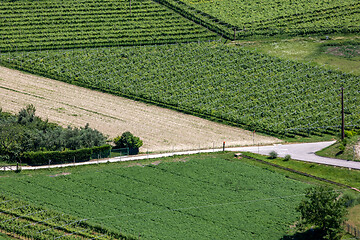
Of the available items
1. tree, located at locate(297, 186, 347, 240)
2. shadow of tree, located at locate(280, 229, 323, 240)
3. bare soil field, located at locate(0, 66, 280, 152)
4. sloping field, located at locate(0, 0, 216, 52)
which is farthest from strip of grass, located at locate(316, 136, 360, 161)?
sloping field, located at locate(0, 0, 216, 52)

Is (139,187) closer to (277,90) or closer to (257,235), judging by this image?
(257,235)

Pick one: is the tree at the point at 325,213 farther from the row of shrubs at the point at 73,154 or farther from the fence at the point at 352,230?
the row of shrubs at the point at 73,154

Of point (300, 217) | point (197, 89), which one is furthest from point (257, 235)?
point (197, 89)

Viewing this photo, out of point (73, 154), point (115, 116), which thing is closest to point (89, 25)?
point (115, 116)

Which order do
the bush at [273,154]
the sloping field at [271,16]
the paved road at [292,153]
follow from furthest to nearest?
the sloping field at [271,16] → the bush at [273,154] → the paved road at [292,153]

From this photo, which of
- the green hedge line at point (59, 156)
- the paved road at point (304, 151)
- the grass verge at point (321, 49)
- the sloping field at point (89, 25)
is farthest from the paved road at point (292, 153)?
the sloping field at point (89, 25)
